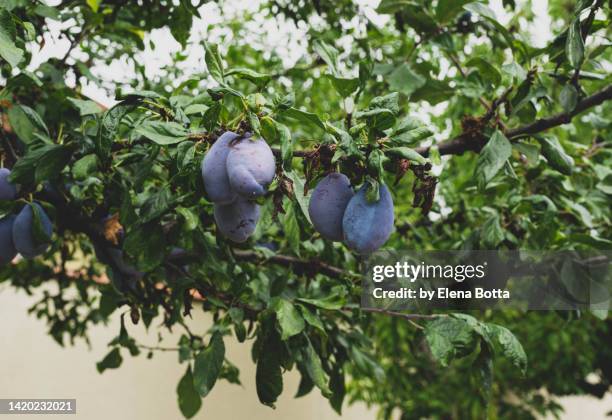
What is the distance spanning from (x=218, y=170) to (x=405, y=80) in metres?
1.02

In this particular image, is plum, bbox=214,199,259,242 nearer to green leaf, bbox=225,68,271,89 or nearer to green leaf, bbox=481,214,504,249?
green leaf, bbox=225,68,271,89

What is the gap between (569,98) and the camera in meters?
1.40

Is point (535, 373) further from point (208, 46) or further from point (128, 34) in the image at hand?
point (208, 46)

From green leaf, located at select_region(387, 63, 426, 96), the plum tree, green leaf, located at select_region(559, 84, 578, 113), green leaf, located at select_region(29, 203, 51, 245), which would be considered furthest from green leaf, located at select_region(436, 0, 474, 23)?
green leaf, located at select_region(29, 203, 51, 245)

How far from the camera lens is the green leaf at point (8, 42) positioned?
98 cm

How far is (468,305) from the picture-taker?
1936 mm

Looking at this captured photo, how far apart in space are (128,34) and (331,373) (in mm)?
1325

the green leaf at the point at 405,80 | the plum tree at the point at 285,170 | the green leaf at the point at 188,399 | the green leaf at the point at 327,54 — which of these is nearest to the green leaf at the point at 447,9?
the plum tree at the point at 285,170

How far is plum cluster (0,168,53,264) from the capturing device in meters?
1.34

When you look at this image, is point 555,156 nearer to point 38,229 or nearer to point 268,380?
point 268,380

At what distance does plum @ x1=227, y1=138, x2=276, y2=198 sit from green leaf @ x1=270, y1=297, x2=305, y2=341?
460 mm

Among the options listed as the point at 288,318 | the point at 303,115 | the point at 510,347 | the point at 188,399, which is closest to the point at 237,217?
the point at 303,115

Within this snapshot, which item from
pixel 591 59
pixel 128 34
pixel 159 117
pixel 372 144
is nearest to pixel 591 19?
pixel 591 59

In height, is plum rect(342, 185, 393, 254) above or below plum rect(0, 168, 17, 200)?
below
